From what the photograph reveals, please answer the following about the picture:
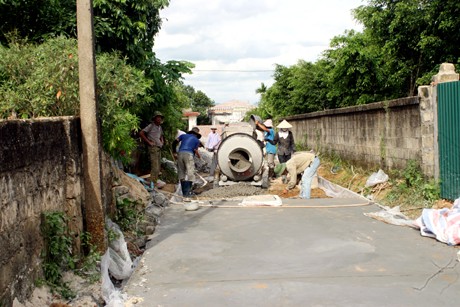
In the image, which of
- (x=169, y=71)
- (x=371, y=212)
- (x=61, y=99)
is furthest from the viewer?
(x=169, y=71)

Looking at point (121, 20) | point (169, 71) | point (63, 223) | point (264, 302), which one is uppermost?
point (121, 20)

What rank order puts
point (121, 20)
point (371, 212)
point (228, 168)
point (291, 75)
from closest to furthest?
point (371, 212) → point (121, 20) → point (228, 168) → point (291, 75)

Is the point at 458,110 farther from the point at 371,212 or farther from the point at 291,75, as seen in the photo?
the point at 291,75

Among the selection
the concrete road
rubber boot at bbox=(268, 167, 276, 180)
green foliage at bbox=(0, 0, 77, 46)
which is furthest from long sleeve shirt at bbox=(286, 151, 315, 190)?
green foliage at bbox=(0, 0, 77, 46)

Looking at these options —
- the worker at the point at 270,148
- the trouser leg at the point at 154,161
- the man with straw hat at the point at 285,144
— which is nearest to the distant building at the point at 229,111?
the worker at the point at 270,148

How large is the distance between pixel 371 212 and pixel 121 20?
6.11 m

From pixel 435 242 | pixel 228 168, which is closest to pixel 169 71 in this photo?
pixel 228 168

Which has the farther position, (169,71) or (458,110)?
(169,71)

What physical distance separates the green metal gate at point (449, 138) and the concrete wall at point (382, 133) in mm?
331

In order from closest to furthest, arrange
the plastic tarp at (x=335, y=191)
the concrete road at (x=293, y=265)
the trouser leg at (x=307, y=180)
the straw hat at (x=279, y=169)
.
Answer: the concrete road at (x=293, y=265)
the plastic tarp at (x=335, y=191)
the trouser leg at (x=307, y=180)
the straw hat at (x=279, y=169)

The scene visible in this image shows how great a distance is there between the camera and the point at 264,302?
441cm

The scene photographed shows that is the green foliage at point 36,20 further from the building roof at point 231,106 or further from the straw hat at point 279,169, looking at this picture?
the building roof at point 231,106

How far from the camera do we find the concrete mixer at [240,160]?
12.9 m

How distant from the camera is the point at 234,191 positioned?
38.4 feet
